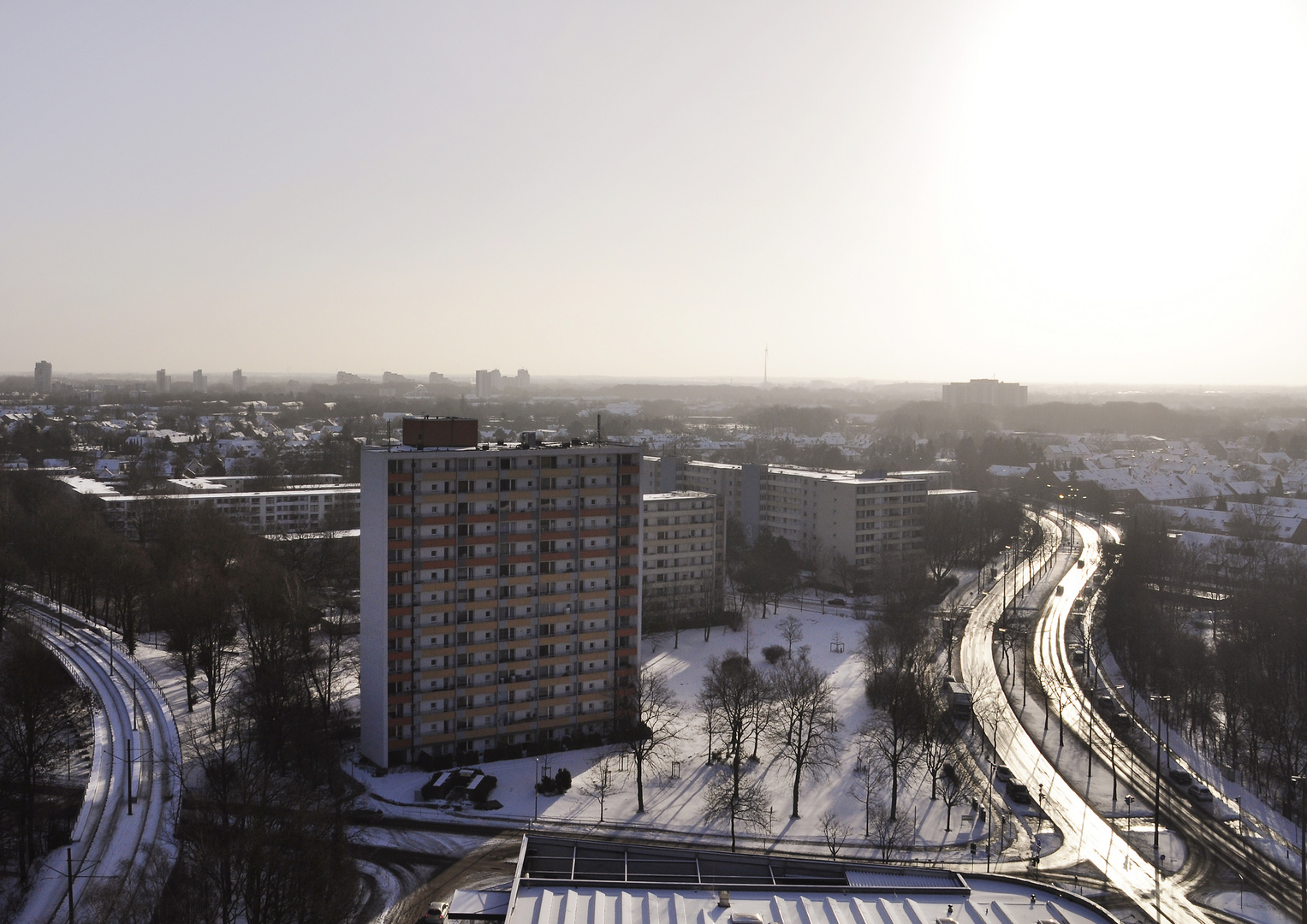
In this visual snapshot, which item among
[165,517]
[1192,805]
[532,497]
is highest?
[532,497]

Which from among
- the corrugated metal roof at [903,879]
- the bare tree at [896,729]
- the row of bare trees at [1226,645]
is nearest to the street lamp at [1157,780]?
the row of bare trees at [1226,645]

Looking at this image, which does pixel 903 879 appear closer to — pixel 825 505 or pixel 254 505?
pixel 825 505

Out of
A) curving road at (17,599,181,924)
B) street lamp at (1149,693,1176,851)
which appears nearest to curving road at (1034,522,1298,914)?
street lamp at (1149,693,1176,851)

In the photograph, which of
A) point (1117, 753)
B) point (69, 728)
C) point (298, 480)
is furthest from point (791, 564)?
point (298, 480)

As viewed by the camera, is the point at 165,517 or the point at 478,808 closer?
the point at 478,808

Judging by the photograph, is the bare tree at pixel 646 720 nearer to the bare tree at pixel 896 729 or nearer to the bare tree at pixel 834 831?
the bare tree at pixel 834 831

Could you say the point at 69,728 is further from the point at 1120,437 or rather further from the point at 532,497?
the point at 1120,437

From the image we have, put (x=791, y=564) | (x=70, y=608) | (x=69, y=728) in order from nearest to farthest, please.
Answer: (x=69, y=728) < (x=70, y=608) < (x=791, y=564)
